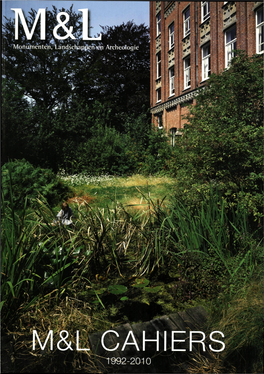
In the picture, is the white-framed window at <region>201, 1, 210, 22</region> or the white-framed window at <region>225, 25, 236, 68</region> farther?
the white-framed window at <region>225, 25, 236, 68</region>

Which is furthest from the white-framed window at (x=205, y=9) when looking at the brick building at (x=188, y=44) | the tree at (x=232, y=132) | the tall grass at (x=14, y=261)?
the tall grass at (x=14, y=261)

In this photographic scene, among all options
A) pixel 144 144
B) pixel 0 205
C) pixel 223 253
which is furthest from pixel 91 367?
pixel 144 144

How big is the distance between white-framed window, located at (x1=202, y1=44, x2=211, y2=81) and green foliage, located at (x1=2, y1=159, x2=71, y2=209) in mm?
2848

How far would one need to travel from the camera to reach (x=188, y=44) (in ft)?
13.4

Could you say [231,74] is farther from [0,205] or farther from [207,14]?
[0,205]

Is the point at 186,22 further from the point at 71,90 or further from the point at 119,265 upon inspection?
the point at 119,265

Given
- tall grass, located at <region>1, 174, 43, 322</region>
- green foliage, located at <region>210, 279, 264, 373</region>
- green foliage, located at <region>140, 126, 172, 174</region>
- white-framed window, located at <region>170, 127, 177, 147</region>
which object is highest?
white-framed window, located at <region>170, 127, 177, 147</region>

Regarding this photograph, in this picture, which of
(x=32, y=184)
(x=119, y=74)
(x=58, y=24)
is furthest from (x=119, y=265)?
(x=58, y=24)

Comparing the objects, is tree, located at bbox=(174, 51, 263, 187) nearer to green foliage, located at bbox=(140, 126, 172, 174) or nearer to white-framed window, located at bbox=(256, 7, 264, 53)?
white-framed window, located at bbox=(256, 7, 264, 53)

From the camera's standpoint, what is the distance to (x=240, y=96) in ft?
13.4

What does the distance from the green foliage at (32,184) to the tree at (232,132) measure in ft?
6.02

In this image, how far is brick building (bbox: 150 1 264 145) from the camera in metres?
3.28

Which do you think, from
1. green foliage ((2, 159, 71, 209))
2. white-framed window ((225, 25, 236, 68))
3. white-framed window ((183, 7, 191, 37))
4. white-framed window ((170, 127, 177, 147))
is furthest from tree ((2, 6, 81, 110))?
white-framed window ((225, 25, 236, 68))

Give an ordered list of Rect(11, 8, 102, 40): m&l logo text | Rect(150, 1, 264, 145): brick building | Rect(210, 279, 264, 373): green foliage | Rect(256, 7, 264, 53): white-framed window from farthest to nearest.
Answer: Rect(150, 1, 264, 145): brick building
Rect(256, 7, 264, 53): white-framed window
Rect(11, 8, 102, 40): m&l logo text
Rect(210, 279, 264, 373): green foliage
